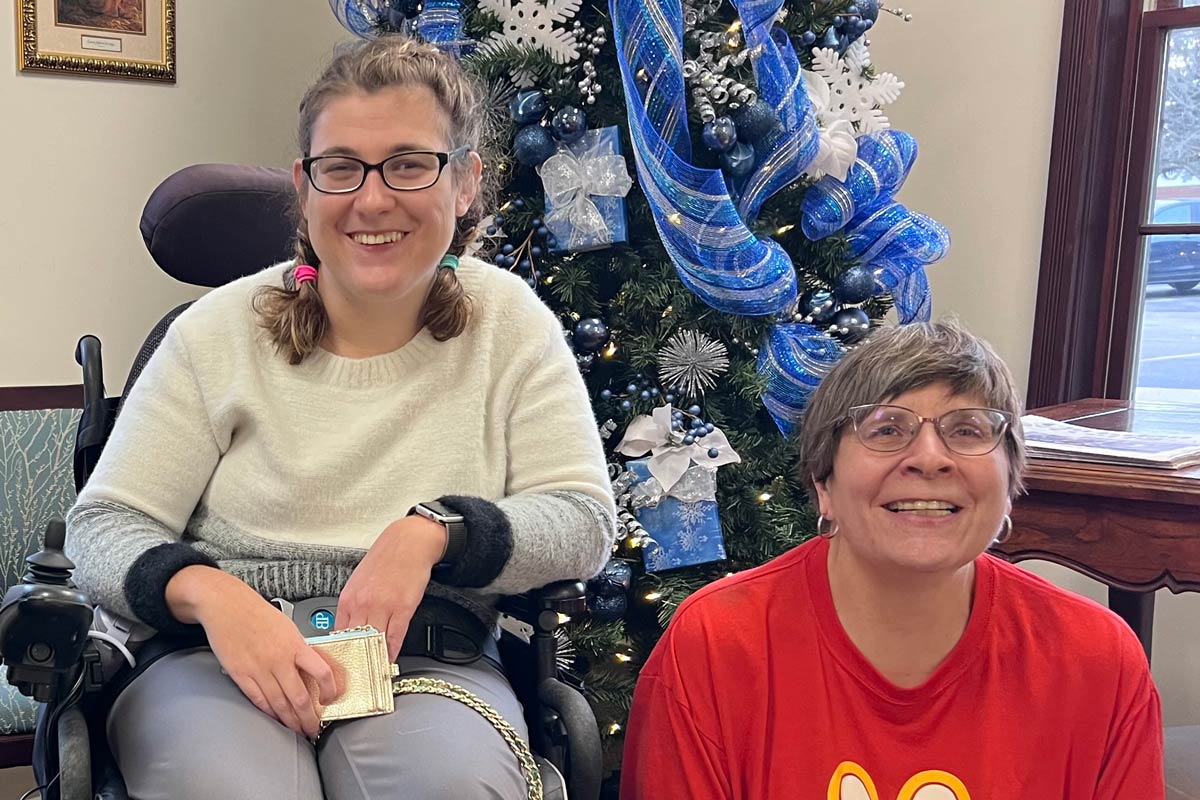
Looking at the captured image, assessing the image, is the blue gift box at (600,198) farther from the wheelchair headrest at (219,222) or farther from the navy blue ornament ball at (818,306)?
the wheelchair headrest at (219,222)

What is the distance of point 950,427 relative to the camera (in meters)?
1.32

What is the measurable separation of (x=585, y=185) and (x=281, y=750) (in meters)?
1.28

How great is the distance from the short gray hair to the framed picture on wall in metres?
1.98

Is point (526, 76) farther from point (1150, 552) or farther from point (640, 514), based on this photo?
point (1150, 552)

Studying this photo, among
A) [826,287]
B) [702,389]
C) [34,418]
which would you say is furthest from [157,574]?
[826,287]

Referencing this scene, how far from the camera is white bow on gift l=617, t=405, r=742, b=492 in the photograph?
230 centimetres

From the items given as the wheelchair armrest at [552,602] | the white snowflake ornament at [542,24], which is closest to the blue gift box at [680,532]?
the white snowflake ornament at [542,24]

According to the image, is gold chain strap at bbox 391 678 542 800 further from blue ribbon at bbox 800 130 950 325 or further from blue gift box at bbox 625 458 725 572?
blue ribbon at bbox 800 130 950 325

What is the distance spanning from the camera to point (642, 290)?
7.47 ft

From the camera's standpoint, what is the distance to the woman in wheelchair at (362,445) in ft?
4.32

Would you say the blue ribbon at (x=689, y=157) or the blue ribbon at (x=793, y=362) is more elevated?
the blue ribbon at (x=689, y=157)

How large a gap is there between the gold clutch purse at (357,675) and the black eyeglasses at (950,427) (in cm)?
58

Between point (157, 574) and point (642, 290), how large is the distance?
1.18 metres

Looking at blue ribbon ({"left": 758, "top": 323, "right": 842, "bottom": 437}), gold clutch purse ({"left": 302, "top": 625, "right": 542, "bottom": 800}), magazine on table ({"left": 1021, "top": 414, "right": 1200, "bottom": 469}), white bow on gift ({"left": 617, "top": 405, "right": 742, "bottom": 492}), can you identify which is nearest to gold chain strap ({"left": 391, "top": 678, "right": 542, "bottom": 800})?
gold clutch purse ({"left": 302, "top": 625, "right": 542, "bottom": 800})
